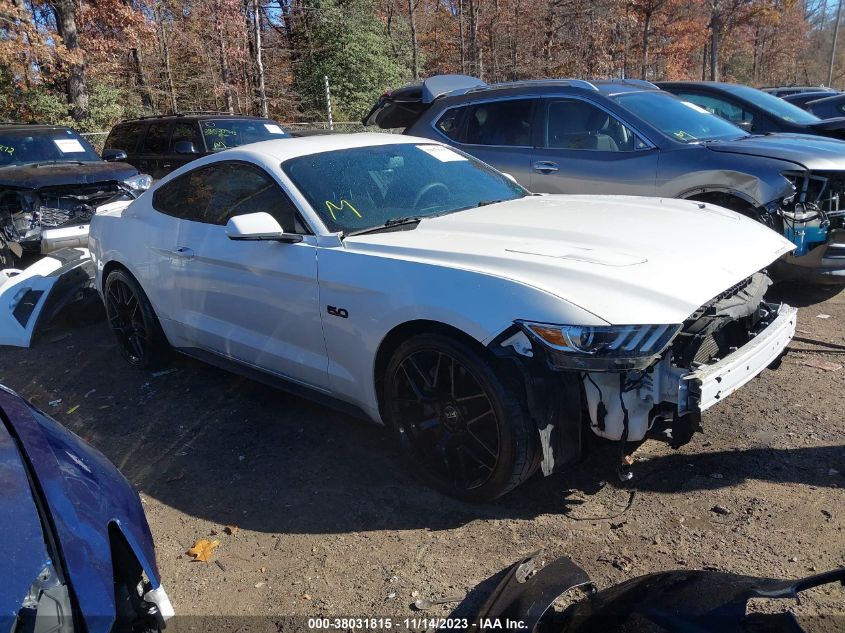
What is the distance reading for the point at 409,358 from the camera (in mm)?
3264

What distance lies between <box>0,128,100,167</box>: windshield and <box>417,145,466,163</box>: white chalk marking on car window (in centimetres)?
689

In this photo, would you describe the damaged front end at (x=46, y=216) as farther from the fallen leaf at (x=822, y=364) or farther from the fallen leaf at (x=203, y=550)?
the fallen leaf at (x=822, y=364)

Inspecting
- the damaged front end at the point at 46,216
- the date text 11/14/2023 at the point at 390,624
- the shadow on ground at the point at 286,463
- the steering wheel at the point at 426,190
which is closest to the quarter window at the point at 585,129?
the steering wheel at the point at 426,190

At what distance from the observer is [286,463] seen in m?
3.85

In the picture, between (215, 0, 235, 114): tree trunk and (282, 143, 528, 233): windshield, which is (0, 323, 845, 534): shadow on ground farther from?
(215, 0, 235, 114): tree trunk

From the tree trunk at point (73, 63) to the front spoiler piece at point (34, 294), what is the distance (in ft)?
41.6

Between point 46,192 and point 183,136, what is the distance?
2924mm

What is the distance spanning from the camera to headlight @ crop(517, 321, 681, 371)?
270cm

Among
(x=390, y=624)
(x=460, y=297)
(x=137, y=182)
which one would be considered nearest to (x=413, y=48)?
(x=137, y=182)

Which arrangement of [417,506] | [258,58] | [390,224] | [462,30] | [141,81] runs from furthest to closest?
[462,30] < [141,81] < [258,58] < [390,224] < [417,506]

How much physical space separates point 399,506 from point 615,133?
4.36 meters

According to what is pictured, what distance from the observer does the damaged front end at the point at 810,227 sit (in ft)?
17.7

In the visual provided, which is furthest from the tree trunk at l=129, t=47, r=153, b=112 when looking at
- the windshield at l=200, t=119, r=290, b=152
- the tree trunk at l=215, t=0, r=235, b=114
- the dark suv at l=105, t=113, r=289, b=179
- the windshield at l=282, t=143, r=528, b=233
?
the windshield at l=282, t=143, r=528, b=233

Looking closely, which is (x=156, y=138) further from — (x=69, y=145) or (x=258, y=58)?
(x=258, y=58)
